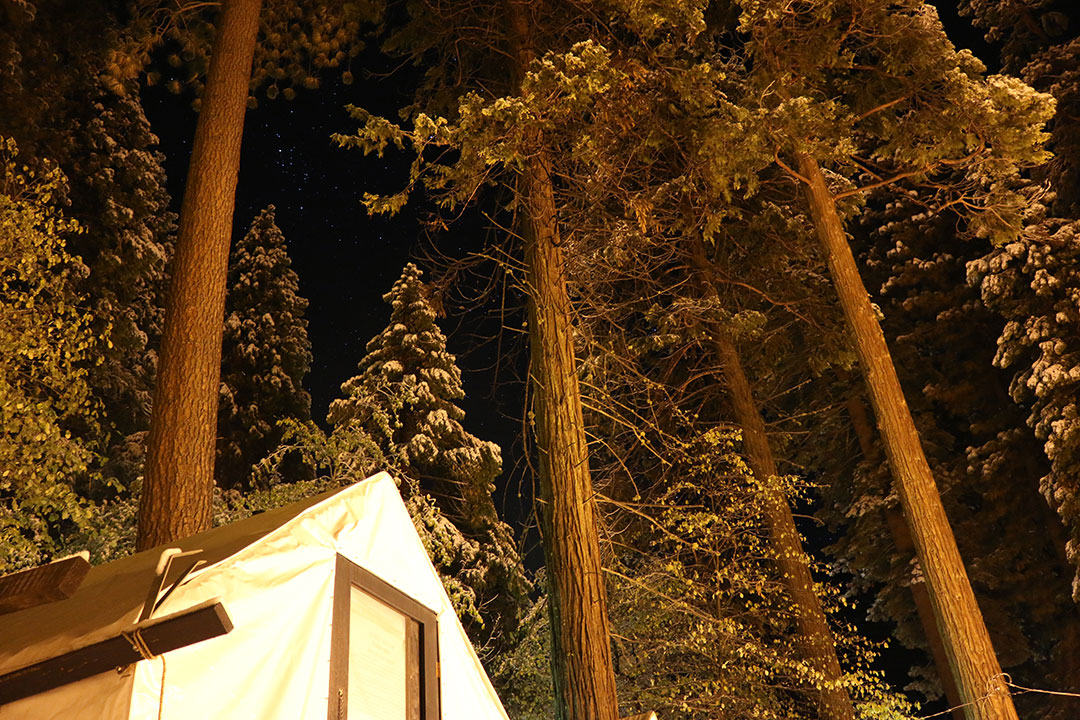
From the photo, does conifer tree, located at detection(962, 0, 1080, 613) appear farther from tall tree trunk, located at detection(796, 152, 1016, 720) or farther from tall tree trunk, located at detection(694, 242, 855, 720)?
tall tree trunk, located at detection(796, 152, 1016, 720)

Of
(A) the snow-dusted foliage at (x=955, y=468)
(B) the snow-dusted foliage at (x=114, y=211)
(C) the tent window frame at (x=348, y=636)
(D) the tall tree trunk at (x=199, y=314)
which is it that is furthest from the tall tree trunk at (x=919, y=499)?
(B) the snow-dusted foliage at (x=114, y=211)

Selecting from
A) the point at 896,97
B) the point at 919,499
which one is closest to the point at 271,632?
the point at 919,499

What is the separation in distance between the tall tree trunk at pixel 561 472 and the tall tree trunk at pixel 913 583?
11097 millimetres

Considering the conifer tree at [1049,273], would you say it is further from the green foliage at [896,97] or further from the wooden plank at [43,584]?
the wooden plank at [43,584]

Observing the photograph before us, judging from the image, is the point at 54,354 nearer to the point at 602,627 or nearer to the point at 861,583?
the point at 602,627

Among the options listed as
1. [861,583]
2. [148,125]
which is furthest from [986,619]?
[148,125]

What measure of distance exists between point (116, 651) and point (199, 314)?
3968 mm

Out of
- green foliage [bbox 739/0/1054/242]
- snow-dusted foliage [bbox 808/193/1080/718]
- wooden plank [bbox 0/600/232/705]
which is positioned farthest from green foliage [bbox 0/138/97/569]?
snow-dusted foliage [bbox 808/193/1080/718]

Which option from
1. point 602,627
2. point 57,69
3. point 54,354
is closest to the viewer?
point 602,627

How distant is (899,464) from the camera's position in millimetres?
8812

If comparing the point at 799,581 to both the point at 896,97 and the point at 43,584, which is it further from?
the point at 43,584

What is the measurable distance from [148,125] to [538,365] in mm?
13160

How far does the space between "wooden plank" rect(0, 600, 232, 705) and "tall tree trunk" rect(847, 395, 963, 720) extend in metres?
15.3

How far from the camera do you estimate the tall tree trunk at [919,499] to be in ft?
25.3
